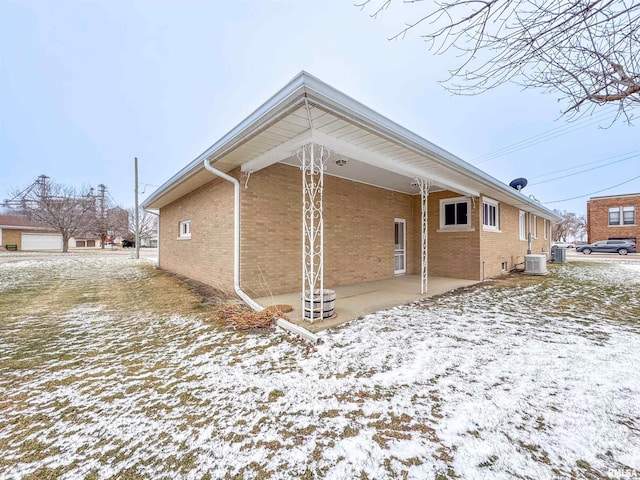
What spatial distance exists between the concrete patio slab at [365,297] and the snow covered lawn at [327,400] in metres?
0.44

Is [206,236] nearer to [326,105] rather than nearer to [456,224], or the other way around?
[326,105]

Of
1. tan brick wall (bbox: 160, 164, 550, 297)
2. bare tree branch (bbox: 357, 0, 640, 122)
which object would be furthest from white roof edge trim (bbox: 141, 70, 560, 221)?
tan brick wall (bbox: 160, 164, 550, 297)

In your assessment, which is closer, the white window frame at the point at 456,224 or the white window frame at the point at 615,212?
the white window frame at the point at 456,224

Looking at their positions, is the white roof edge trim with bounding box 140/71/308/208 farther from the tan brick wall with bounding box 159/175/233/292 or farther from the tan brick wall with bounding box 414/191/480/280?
the tan brick wall with bounding box 414/191/480/280

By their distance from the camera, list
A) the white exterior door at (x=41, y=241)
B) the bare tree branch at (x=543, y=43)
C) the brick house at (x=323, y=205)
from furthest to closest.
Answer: the white exterior door at (x=41, y=241), the brick house at (x=323, y=205), the bare tree branch at (x=543, y=43)

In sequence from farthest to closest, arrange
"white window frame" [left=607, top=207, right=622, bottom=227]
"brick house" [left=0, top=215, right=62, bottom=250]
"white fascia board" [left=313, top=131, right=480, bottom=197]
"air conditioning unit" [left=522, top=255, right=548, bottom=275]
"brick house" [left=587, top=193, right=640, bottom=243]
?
"brick house" [left=0, top=215, right=62, bottom=250] → "white window frame" [left=607, top=207, right=622, bottom=227] → "brick house" [left=587, top=193, right=640, bottom=243] → "air conditioning unit" [left=522, top=255, right=548, bottom=275] → "white fascia board" [left=313, top=131, right=480, bottom=197]

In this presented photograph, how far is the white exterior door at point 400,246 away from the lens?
391 inches

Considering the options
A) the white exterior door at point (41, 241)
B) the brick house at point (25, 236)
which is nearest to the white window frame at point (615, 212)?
the brick house at point (25, 236)

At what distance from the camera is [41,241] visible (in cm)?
3059

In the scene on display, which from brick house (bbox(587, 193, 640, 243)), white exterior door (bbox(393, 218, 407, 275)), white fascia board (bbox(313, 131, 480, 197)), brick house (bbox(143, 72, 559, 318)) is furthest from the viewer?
brick house (bbox(587, 193, 640, 243))

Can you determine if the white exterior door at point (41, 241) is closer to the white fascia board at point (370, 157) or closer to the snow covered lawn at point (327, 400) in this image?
the snow covered lawn at point (327, 400)

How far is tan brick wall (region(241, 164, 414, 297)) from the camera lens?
618cm

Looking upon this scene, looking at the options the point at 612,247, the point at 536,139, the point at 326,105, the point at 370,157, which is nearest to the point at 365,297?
the point at 370,157

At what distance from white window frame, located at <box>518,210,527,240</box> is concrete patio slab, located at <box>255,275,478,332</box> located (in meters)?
6.86
